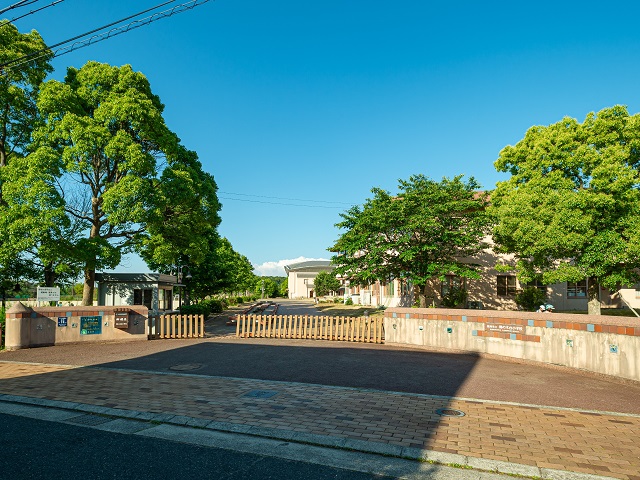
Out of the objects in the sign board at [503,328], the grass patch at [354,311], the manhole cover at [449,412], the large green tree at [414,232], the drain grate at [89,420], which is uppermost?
the large green tree at [414,232]

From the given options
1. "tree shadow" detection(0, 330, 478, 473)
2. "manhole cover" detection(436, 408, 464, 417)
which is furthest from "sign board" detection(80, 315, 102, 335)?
"manhole cover" detection(436, 408, 464, 417)

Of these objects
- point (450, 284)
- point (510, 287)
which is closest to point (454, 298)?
point (450, 284)

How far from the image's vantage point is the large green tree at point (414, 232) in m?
21.5

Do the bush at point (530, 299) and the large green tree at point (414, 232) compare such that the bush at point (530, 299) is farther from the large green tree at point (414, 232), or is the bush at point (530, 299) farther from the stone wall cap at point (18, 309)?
the stone wall cap at point (18, 309)

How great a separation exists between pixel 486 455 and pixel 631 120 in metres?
22.0

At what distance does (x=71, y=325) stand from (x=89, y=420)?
9780 millimetres

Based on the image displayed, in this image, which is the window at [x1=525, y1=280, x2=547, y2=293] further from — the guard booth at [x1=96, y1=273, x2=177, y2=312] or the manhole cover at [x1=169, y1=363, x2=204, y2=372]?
the manhole cover at [x1=169, y1=363, x2=204, y2=372]

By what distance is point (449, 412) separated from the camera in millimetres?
6617

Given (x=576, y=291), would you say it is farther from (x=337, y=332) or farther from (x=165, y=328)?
(x=165, y=328)

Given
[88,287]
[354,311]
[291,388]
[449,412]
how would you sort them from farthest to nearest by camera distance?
[354,311], [88,287], [291,388], [449,412]

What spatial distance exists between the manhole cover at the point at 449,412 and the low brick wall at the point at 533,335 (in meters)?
4.76

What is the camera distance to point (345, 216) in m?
23.7

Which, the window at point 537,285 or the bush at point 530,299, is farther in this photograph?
the window at point 537,285

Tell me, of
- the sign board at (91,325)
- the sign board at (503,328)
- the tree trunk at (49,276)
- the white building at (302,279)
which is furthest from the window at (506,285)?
the white building at (302,279)
